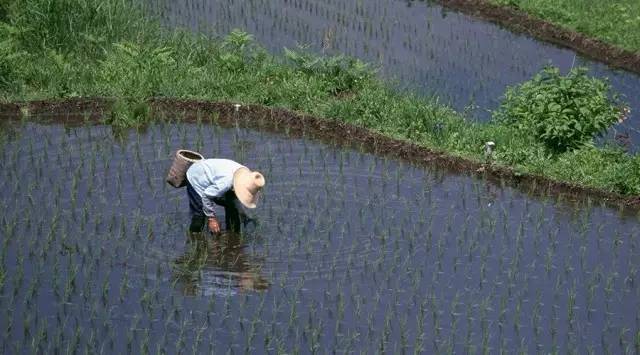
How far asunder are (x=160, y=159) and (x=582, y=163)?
3.21 meters

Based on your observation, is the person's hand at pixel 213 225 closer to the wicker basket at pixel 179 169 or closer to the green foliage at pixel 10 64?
the wicker basket at pixel 179 169

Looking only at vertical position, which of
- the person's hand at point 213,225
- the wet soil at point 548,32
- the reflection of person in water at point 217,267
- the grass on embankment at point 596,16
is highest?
the grass on embankment at point 596,16

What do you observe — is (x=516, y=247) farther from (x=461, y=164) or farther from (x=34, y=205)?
(x=34, y=205)

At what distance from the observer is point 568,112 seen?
10.9 m

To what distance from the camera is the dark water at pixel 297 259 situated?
7.68 metres

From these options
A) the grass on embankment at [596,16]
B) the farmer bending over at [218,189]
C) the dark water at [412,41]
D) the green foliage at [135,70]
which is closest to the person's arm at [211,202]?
the farmer bending over at [218,189]

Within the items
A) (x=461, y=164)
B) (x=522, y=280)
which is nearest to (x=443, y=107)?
(x=461, y=164)

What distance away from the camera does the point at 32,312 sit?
764 centimetres

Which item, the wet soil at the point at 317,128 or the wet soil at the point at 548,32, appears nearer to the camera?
the wet soil at the point at 317,128

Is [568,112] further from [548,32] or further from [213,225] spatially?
[548,32]

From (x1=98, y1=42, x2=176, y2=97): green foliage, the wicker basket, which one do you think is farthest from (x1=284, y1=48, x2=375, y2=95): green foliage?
the wicker basket

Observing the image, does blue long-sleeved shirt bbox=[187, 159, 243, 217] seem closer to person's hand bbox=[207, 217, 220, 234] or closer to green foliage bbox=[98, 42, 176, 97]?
person's hand bbox=[207, 217, 220, 234]

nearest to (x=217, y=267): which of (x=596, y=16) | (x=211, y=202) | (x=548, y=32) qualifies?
(x=211, y=202)

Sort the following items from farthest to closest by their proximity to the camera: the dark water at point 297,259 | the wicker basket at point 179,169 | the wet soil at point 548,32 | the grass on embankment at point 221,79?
the wet soil at point 548,32
the grass on embankment at point 221,79
the wicker basket at point 179,169
the dark water at point 297,259
